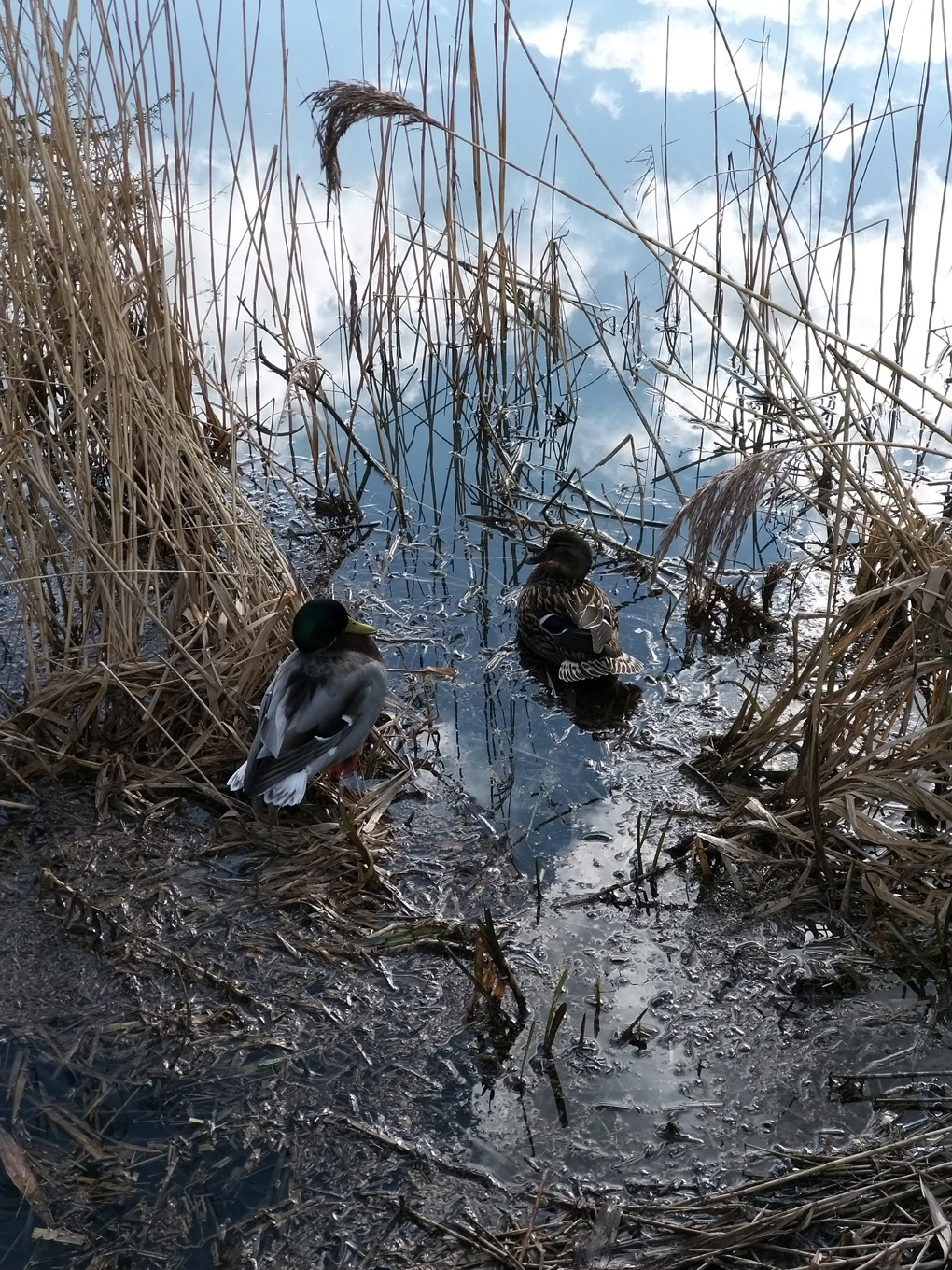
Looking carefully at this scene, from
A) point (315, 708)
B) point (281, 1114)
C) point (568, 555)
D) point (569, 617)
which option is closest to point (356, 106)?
point (315, 708)

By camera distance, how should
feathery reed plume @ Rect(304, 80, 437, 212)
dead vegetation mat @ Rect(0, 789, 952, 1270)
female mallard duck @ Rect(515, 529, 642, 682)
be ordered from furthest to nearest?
female mallard duck @ Rect(515, 529, 642, 682) → feathery reed plume @ Rect(304, 80, 437, 212) → dead vegetation mat @ Rect(0, 789, 952, 1270)

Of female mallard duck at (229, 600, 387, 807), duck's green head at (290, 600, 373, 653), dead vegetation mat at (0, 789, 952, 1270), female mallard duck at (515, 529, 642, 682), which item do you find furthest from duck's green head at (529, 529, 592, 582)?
dead vegetation mat at (0, 789, 952, 1270)

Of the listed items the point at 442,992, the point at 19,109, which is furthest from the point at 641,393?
the point at 442,992

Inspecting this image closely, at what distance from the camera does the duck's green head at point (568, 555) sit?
4.90 metres

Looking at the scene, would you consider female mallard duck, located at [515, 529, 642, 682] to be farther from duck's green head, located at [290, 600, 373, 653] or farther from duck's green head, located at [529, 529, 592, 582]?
duck's green head, located at [290, 600, 373, 653]

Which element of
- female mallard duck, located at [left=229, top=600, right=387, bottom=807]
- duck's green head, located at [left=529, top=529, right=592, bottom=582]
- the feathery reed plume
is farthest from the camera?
duck's green head, located at [left=529, top=529, right=592, bottom=582]

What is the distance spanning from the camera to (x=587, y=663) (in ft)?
14.6

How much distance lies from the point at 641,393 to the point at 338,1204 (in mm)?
5445

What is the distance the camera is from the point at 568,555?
4.94 m

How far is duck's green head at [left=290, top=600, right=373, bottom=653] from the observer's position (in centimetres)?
383

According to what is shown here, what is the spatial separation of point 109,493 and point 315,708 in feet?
3.68

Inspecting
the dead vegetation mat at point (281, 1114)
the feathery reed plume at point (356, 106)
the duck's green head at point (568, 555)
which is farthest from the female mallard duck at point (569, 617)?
the feathery reed plume at point (356, 106)

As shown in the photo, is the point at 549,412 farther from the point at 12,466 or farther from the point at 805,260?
the point at 12,466

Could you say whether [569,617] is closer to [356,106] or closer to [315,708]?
[315,708]
